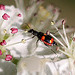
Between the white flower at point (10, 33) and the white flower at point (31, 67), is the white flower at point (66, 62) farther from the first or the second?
the white flower at point (10, 33)

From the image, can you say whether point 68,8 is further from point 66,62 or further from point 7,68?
point 7,68

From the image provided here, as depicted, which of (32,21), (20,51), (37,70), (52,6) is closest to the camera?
(37,70)

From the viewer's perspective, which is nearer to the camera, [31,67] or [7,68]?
[31,67]

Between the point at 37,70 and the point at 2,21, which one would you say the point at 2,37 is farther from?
the point at 37,70

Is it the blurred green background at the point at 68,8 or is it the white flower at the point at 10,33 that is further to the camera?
the blurred green background at the point at 68,8

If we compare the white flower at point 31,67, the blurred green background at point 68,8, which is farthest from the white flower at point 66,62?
the blurred green background at point 68,8

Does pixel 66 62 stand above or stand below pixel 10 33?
below

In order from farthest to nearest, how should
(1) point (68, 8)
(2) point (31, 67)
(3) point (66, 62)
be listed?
(1) point (68, 8)
(3) point (66, 62)
(2) point (31, 67)

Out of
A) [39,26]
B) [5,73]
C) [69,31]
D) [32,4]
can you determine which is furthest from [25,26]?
[5,73]

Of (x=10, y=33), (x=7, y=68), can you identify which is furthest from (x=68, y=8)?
(x=7, y=68)

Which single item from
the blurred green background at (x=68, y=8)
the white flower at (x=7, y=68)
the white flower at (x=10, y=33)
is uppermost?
the blurred green background at (x=68, y=8)

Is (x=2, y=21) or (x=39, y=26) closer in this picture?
(x=2, y=21)
